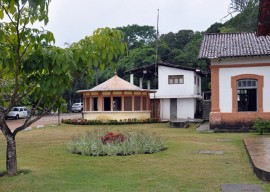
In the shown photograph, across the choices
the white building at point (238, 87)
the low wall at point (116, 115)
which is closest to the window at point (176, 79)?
the low wall at point (116, 115)

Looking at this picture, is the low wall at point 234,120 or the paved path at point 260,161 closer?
the paved path at point 260,161

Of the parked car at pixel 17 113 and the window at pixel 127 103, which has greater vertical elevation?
the window at pixel 127 103

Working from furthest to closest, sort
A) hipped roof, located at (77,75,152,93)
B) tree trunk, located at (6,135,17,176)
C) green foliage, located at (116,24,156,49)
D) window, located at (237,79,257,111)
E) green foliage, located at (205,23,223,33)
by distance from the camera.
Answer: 1. green foliage, located at (116,24,156,49)
2. green foliage, located at (205,23,223,33)
3. hipped roof, located at (77,75,152,93)
4. window, located at (237,79,257,111)
5. tree trunk, located at (6,135,17,176)

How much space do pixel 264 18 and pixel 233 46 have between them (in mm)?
13634

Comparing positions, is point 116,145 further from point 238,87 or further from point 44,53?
Answer: point 238,87

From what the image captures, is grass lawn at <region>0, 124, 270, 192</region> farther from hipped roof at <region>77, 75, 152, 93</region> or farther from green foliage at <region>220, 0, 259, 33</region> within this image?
green foliage at <region>220, 0, 259, 33</region>

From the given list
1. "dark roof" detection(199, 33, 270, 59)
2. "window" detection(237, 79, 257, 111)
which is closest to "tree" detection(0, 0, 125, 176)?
"dark roof" detection(199, 33, 270, 59)

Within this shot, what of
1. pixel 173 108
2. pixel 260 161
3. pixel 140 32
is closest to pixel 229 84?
pixel 260 161

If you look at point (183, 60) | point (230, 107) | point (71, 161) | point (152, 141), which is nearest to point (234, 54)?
point (230, 107)

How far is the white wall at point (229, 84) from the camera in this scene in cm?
2094

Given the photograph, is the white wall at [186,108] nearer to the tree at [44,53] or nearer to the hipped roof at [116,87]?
the hipped roof at [116,87]

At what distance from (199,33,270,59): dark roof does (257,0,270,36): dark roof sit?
1099 cm

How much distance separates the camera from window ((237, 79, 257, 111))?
69.6ft

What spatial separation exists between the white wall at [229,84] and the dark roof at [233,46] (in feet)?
3.03
